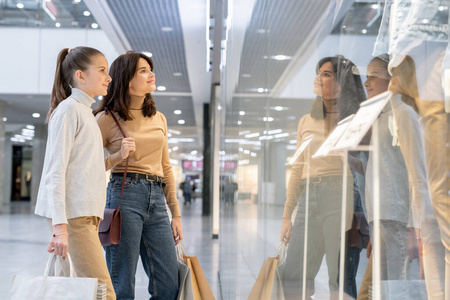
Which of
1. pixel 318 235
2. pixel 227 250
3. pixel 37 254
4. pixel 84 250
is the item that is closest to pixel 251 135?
pixel 84 250

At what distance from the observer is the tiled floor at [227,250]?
151 cm

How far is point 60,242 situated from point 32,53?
37.8ft

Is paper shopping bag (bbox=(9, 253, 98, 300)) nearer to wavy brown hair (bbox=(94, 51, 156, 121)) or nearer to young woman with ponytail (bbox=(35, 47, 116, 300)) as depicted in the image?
young woman with ponytail (bbox=(35, 47, 116, 300))

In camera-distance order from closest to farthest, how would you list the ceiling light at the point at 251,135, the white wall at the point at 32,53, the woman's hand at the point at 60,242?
the woman's hand at the point at 60,242, the ceiling light at the point at 251,135, the white wall at the point at 32,53

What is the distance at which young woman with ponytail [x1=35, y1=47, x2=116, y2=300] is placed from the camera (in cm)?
172

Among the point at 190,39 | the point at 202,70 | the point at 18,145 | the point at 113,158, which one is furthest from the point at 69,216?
the point at 18,145

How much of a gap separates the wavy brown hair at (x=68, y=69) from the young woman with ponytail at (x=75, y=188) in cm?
12

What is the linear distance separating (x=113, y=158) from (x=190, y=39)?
6534mm

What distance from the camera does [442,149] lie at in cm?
58

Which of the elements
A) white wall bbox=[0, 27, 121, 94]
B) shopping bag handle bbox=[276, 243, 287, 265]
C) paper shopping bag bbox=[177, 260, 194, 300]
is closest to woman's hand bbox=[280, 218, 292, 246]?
shopping bag handle bbox=[276, 243, 287, 265]

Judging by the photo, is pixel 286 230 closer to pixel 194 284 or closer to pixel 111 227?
pixel 111 227

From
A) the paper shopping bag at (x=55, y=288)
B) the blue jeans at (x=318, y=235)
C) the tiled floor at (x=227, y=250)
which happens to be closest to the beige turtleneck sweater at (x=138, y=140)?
the tiled floor at (x=227, y=250)

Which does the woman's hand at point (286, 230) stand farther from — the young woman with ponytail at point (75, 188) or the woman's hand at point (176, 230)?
the woman's hand at point (176, 230)

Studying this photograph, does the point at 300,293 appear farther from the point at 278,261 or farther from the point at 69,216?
the point at 69,216
